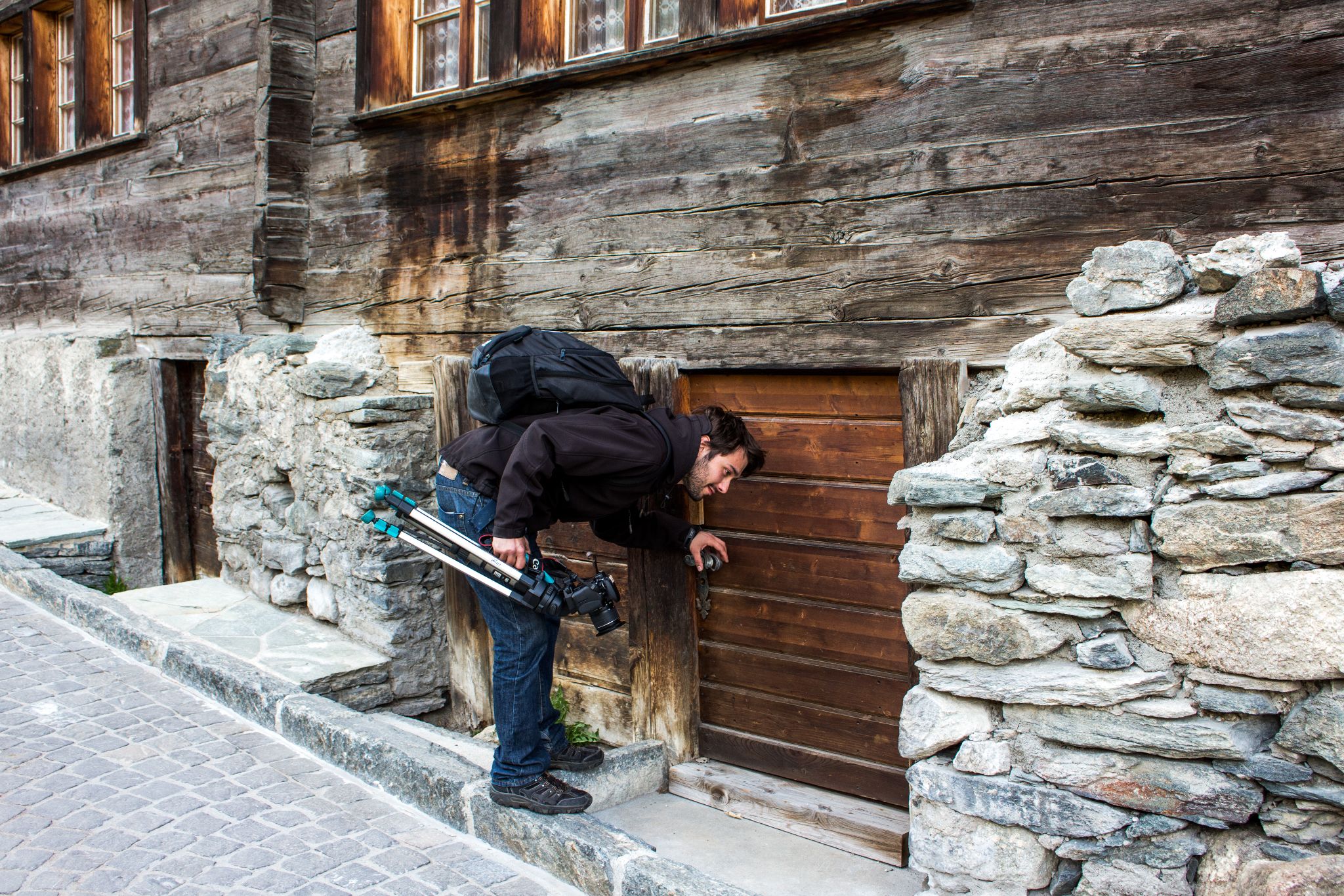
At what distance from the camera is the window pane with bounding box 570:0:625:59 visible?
4742 mm

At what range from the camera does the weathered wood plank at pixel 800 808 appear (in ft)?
13.5

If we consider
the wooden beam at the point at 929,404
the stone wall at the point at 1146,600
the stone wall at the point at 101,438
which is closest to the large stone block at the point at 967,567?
the stone wall at the point at 1146,600

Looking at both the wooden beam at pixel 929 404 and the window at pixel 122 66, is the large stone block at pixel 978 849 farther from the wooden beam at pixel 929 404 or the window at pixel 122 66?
the window at pixel 122 66

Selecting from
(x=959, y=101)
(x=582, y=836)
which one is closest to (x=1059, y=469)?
(x=959, y=101)

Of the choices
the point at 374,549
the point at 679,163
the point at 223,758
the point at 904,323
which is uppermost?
the point at 679,163

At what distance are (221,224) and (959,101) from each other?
17.2 feet

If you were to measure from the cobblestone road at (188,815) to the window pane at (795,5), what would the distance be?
335 centimetres

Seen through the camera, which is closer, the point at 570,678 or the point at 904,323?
the point at 904,323

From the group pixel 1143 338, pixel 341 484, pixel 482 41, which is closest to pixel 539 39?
pixel 482 41

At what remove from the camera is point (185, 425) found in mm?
8102

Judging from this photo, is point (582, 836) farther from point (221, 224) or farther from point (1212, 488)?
point (221, 224)

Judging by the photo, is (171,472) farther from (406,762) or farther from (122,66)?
(406,762)

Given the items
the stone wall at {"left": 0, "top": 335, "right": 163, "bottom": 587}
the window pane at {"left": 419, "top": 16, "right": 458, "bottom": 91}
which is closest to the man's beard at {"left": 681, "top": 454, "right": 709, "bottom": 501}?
the window pane at {"left": 419, "top": 16, "right": 458, "bottom": 91}

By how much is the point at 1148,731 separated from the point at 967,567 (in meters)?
0.64
